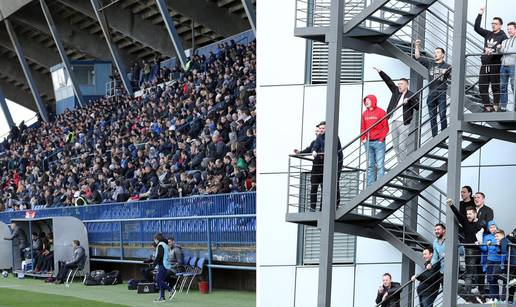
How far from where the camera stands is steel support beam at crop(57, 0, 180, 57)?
186ft

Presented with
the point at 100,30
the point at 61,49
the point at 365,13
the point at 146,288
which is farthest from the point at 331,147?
the point at 100,30

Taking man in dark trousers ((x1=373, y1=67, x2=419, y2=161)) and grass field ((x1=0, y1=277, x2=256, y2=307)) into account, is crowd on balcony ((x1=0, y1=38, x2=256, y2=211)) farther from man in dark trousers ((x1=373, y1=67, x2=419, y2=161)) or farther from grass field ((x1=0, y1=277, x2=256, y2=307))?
man in dark trousers ((x1=373, y1=67, x2=419, y2=161))

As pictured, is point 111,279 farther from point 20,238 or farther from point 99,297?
point 20,238

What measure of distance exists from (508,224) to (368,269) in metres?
2.43

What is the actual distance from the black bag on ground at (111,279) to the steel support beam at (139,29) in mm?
24954

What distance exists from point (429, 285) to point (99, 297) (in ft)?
42.4

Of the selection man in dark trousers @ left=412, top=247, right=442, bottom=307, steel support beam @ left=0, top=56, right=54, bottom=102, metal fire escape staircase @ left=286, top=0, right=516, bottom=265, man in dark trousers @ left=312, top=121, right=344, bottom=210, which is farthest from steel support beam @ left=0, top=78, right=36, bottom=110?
man in dark trousers @ left=412, top=247, right=442, bottom=307

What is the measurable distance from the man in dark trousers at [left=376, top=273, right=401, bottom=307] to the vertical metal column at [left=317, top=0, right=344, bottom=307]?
0.94 meters

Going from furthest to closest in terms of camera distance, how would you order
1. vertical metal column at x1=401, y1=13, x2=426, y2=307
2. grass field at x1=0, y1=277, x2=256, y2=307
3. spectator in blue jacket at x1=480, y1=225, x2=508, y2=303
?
grass field at x1=0, y1=277, x2=256, y2=307
vertical metal column at x1=401, y1=13, x2=426, y2=307
spectator in blue jacket at x1=480, y1=225, x2=508, y2=303

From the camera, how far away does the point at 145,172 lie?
121 ft

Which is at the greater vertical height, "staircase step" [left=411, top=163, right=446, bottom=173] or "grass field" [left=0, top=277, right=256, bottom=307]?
"staircase step" [left=411, top=163, right=446, bottom=173]

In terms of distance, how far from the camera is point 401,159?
659 inches

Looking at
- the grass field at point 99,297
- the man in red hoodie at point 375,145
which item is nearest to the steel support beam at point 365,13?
the man in red hoodie at point 375,145

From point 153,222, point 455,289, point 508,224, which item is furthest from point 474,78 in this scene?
point 153,222
